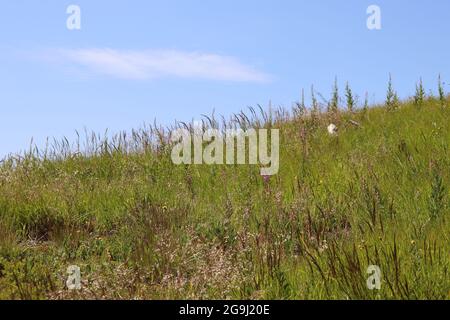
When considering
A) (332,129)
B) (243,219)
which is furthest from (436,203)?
(332,129)

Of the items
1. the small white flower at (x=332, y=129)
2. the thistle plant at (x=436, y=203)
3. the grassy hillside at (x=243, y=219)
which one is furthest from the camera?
the small white flower at (x=332, y=129)

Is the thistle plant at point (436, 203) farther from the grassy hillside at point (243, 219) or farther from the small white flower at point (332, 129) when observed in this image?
the small white flower at point (332, 129)

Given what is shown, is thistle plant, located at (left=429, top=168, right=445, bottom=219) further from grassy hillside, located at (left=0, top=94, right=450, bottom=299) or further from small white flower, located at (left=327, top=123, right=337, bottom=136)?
small white flower, located at (left=327, top=123, right=337, bottom=136)

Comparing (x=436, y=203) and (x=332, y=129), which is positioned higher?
(x=332, y=129)

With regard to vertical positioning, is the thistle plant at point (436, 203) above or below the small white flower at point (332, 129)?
below

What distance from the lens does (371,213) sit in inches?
199

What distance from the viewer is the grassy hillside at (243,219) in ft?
13.3

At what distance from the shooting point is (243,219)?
5.69 meters

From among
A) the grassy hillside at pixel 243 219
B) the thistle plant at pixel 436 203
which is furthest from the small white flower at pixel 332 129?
the thistle plant at pixel 436 203

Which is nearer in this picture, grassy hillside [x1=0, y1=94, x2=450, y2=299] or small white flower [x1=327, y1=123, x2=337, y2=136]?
grassy hillside [x1=0, y1=94, x2=450, y2=299]

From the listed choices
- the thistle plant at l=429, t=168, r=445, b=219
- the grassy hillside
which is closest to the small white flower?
the grassy hillside

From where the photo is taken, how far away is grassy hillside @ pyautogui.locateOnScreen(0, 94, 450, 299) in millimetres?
4043

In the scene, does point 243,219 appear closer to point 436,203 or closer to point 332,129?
point 436,203

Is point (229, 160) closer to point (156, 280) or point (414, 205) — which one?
point (414, 205)
